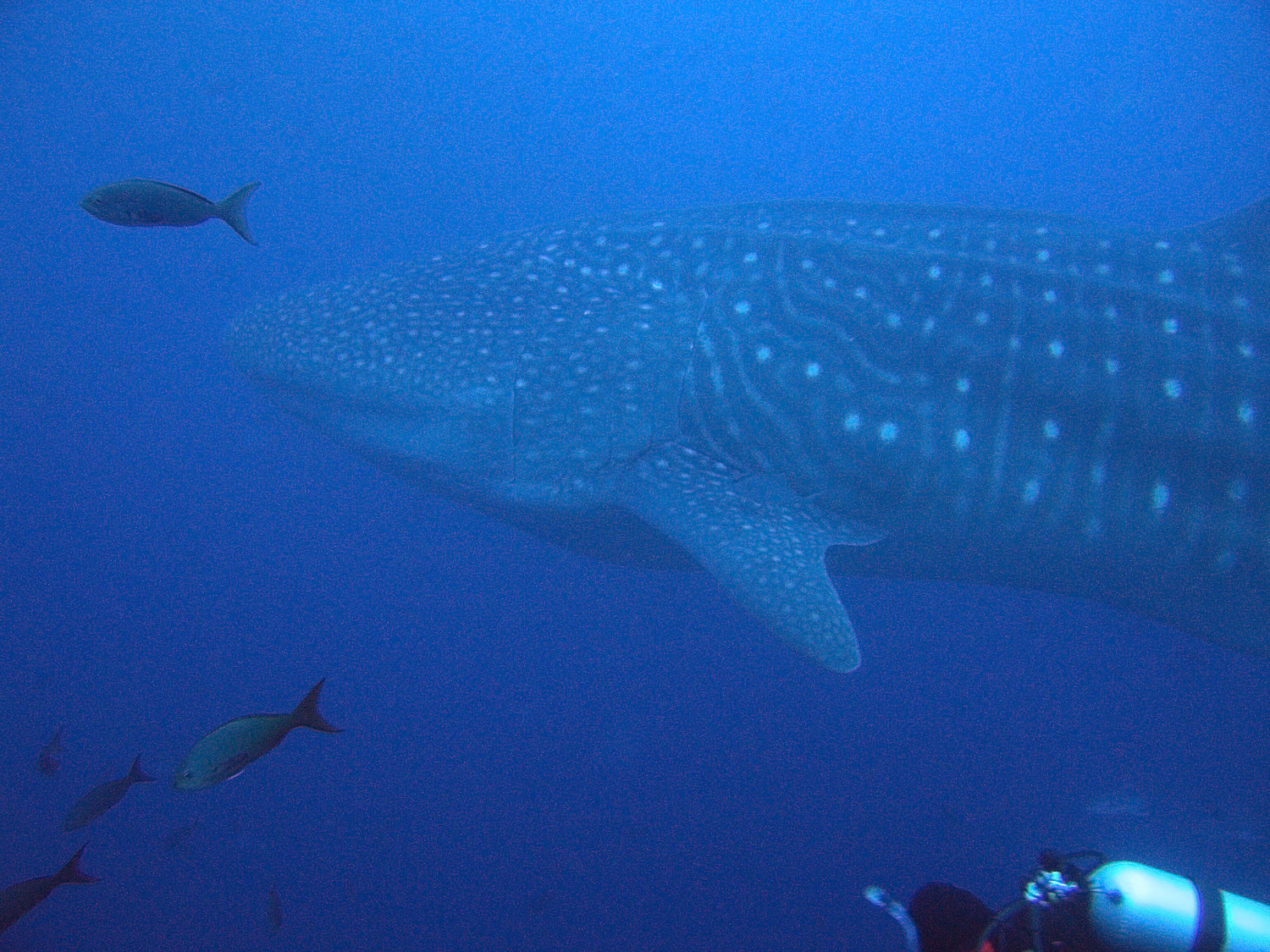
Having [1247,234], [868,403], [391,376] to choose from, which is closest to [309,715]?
[391,376]

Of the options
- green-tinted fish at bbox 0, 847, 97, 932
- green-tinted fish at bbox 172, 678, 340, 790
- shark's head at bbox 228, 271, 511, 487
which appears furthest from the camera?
shark's head at bbox 228, 271, 511, 487

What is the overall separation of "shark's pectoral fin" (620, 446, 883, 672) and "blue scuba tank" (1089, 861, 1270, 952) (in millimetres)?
1369

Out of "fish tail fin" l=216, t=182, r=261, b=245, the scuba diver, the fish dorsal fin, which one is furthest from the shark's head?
the fish dorsal fin

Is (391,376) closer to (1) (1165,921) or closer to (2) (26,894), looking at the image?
(2) (26,894)

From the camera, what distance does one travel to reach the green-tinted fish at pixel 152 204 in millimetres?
3422

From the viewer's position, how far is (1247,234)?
12.8ft

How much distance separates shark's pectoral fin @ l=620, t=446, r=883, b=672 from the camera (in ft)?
10.8

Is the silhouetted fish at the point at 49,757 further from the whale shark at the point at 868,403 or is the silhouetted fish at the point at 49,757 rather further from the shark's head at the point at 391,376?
the whale shark at the point at 868,403

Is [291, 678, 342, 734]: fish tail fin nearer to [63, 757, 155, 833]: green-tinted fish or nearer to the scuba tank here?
[63, 757, 155, 833]: green-tinted fish

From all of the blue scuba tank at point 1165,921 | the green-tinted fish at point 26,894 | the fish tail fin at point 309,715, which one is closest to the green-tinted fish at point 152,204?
the fish tail fin at point 309,715

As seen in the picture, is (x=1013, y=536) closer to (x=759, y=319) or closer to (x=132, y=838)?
(x=759, y=319)

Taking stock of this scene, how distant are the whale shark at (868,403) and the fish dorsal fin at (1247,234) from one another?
0.02 m

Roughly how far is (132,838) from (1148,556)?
9.18 m

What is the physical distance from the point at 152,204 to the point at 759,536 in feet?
11.7
